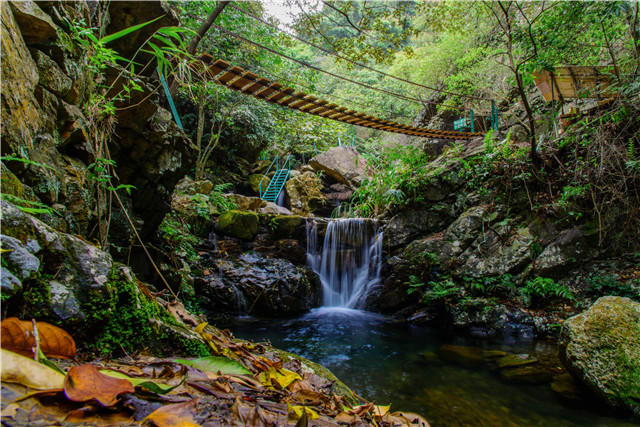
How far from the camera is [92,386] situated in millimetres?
638

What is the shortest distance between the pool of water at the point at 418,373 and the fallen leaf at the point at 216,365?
202 centimetres

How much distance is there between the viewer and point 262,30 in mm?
8250

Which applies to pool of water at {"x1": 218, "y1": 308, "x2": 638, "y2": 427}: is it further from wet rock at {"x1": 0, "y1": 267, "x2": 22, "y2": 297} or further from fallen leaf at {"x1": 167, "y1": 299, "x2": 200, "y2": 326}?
wet rock at {"x1": 0, "y1": 267, "x2": 22, "y2": 297}

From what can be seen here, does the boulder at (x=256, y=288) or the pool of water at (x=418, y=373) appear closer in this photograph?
the pool of water at (x=418, y=373)

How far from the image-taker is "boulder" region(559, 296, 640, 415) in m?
2.54

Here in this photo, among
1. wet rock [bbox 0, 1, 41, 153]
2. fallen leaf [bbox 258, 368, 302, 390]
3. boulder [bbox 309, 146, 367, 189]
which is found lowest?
fallen leaf [bbox 258, 368, 302, 390]

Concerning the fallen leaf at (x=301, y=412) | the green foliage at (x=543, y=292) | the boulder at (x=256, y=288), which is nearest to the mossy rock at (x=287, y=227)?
the boulder at (x=256, y=288)

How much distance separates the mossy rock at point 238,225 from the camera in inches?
277

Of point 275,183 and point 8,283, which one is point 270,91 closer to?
point 8,283

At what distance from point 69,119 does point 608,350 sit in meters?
4.68

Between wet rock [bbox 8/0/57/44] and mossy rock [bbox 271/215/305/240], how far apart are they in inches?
227

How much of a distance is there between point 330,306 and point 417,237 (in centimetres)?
258

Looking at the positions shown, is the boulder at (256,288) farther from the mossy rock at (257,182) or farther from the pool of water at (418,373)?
the mossy rock at (257,182)

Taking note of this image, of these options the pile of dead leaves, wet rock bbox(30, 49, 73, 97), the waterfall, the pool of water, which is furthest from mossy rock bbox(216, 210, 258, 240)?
the pile of dead leaves
